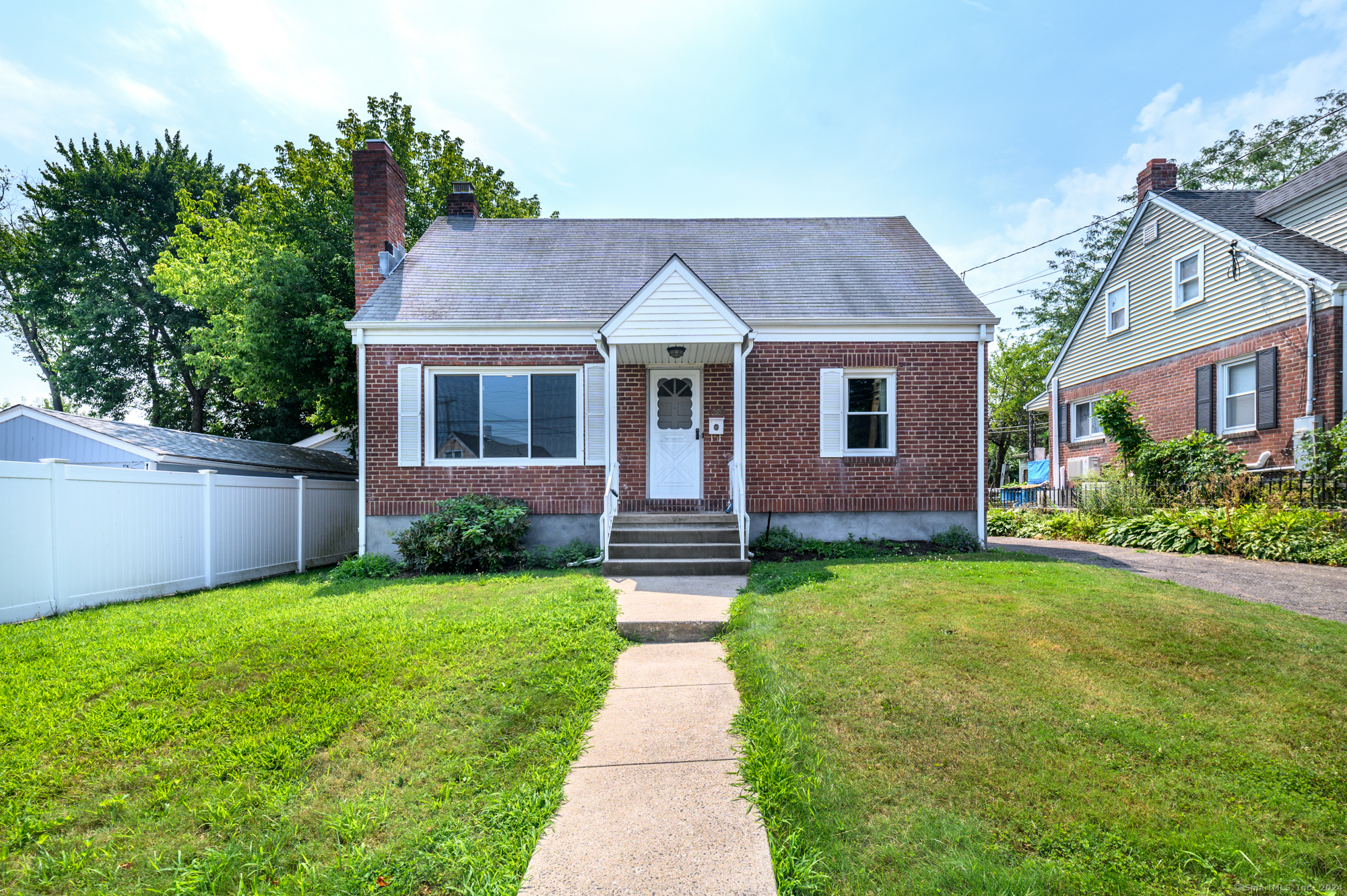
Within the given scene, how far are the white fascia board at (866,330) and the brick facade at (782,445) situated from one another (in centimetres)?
12

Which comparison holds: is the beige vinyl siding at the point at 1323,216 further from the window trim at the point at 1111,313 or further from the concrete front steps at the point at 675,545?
the concrete front steps at the point at 675,545

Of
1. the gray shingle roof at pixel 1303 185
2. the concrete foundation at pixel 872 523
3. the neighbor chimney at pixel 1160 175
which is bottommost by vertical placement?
the concrete foundation at pixel 872 523

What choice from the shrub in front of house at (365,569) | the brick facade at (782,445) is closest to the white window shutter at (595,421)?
the brick facade at (782,445)

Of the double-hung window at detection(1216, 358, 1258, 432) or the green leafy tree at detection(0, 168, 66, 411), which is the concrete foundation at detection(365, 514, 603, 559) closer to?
the double-hung window at detection(1216, 358, 1258, 432)

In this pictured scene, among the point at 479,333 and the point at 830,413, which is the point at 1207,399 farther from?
the point at 479,333

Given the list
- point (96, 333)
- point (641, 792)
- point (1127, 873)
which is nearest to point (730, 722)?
point (641, 792)

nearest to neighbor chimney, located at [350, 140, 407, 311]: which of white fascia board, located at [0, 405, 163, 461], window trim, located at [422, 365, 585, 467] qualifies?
window trim, located at [422, 365, 585, 467]

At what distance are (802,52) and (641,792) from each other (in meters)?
10.8

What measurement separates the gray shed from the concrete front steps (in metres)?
7.14

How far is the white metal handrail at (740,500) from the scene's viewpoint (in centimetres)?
845

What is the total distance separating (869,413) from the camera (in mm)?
10367

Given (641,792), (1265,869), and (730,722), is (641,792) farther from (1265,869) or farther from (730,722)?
(1265,869)

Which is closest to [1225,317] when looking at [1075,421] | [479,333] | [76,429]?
[1075,421]

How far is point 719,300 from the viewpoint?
29.6 ft
